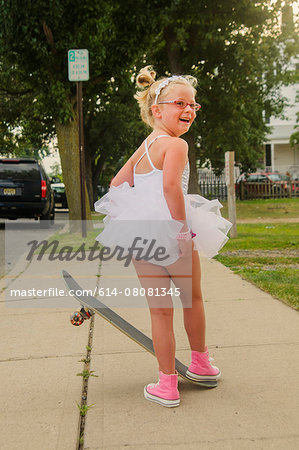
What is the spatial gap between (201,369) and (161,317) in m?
0.44

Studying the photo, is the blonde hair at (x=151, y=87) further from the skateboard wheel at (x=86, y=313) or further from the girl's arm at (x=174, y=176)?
the skateboard wheel at (x=86, y=313)

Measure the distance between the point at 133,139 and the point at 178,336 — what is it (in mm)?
25464

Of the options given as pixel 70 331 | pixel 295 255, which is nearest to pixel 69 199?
pixel 295 255

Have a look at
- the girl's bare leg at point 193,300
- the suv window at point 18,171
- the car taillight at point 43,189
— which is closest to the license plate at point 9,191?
the suv window at point 18,171

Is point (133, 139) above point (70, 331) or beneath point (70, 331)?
above

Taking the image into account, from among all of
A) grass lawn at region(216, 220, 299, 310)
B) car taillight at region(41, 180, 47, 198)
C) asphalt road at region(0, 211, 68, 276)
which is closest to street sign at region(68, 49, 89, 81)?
asphalt road at region(0, 211, 68, 276)

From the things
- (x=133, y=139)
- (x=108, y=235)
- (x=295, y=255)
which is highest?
(x=133, y=139)

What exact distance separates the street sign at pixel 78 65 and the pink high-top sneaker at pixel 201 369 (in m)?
8.92

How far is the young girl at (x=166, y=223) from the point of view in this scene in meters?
3.04

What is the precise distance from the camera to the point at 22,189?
50.9ft

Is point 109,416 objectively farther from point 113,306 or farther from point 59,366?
point 113,306

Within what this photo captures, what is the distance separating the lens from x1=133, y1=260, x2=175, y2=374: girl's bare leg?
3064 millimetres

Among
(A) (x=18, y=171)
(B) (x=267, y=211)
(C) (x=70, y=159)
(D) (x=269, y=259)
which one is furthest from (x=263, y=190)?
(D) (x=269, y=259)

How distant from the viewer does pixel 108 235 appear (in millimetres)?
3250
